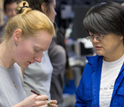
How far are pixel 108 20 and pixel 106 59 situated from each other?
284 mm

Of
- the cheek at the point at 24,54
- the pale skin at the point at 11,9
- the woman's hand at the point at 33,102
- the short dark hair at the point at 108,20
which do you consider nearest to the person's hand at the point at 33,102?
the woman's hand at the point at 33,102

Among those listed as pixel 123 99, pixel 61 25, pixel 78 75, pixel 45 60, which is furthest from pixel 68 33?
pixel 123 99

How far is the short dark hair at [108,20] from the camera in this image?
47.9 inches

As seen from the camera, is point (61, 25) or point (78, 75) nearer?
point (78, 75)

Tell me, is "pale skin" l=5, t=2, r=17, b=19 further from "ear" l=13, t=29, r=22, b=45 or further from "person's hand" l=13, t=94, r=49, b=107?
"person's hand" l=13, t=94, r=49, b=107

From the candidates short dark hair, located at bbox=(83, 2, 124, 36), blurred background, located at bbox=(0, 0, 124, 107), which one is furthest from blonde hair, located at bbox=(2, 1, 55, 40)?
blurred background, located at bbox=(0, 0, 124, 107)

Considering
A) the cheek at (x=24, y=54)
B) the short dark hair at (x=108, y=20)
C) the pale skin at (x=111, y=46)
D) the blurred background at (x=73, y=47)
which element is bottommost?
the blurred background at (x=73, y=47)

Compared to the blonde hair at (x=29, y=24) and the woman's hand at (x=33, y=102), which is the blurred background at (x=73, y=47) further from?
the woman's hand at (x=33, y=102)

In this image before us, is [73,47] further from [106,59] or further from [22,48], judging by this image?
[22,48]

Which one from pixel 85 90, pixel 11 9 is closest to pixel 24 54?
pixel 85 90

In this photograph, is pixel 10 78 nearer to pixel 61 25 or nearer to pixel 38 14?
pixel 38 14

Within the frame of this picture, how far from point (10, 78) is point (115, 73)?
2.28ft

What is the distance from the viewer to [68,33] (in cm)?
612

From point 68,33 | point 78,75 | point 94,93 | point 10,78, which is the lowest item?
point 78,75
